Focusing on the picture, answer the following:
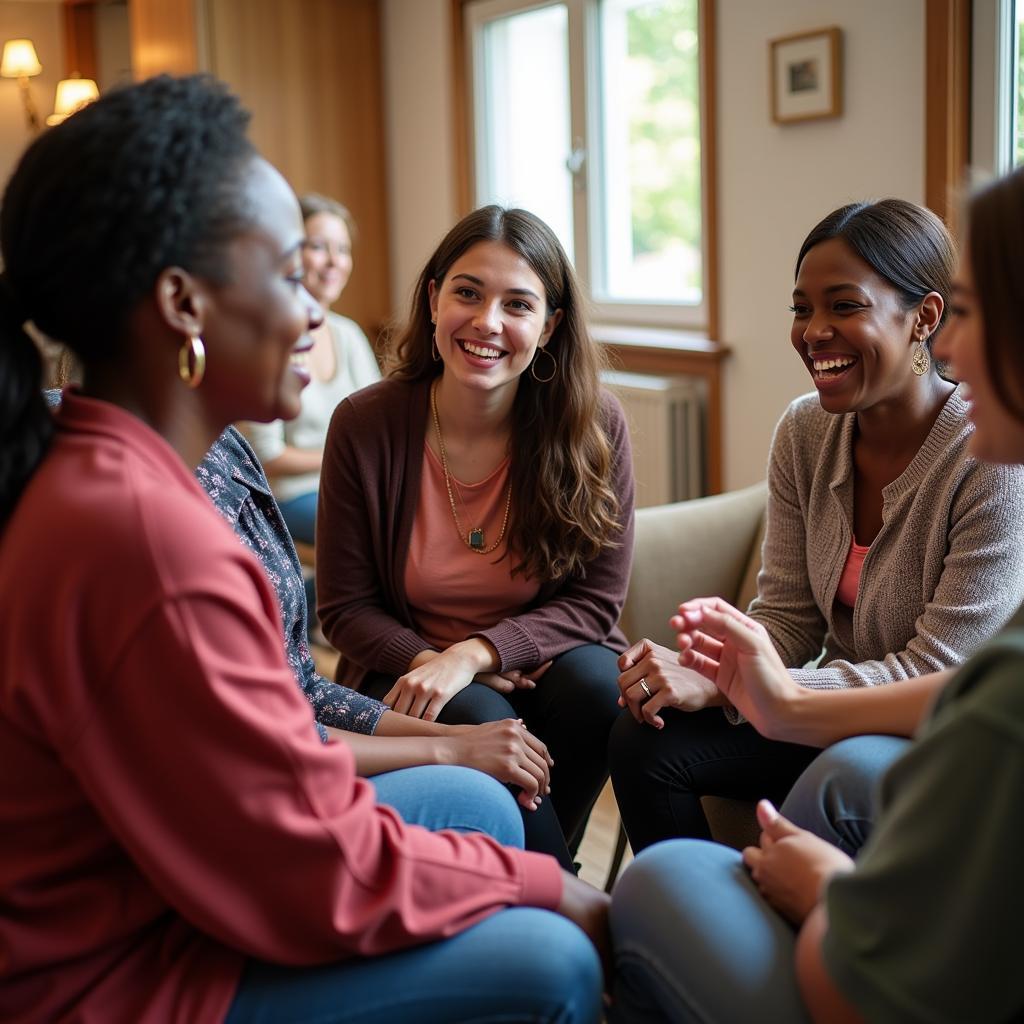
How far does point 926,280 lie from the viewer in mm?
1688

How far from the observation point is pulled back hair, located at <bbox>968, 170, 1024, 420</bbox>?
35.4 inches

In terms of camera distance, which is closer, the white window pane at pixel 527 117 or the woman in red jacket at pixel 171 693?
the woman in red jacket at pixel 171 693

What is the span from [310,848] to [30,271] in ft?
1.66

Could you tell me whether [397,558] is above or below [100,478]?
below

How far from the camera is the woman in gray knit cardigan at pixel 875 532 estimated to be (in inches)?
62.6

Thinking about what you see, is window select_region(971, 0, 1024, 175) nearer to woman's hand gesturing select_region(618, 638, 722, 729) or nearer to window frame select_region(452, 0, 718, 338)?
window frame select_region(452, 0, 718, 338)

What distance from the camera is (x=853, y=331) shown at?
1673 millimetres

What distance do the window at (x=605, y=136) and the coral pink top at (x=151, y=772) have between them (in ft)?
9.96

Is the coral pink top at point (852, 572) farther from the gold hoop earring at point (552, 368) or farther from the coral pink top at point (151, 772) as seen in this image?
the coral pink top at point (151, 772)

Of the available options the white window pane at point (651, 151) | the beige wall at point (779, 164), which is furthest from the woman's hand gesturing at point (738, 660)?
the white window pane at point (651, 151)

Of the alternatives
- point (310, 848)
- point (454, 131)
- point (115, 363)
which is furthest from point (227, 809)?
point (454, 131)

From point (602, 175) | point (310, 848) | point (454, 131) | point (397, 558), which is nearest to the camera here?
point (310, 848)

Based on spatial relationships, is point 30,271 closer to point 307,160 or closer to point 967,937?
point 967,937

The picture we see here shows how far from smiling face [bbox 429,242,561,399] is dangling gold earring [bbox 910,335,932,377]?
1.97 ft
